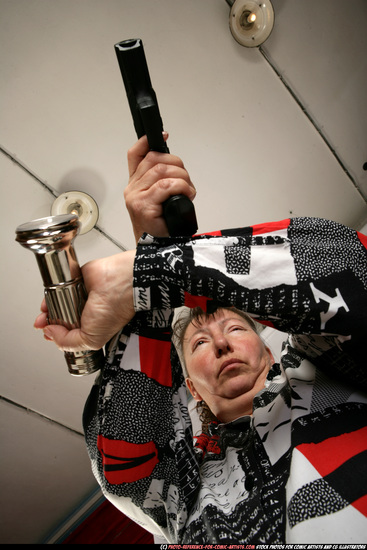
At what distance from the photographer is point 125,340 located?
772 millimetres

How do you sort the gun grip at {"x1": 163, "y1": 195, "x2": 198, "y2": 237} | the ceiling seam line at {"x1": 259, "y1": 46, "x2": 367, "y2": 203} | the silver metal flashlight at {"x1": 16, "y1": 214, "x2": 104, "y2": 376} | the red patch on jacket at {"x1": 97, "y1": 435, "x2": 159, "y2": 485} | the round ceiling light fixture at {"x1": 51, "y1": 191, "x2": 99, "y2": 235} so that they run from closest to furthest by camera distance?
the silver metal flashlight at {"x1": 16, "y1": 214, "x2": 104, "y2": 376} → the gun grip at {"x1": 163, "y1": 195, "x2": 198, "y2": 237} → the red patch on jacket at {"x1": 97, "y1": 435, "x2": 159, "y2": 485} → the round ceiling light fixture at {"x1": 51, "y1": 191, "x2": 99, "y2": 235} → the ceiling seam line at {"x1": 259, "y1": 46, "x2": 367, "y2": 203}

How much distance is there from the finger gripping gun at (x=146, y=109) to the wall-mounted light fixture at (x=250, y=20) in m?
0.67

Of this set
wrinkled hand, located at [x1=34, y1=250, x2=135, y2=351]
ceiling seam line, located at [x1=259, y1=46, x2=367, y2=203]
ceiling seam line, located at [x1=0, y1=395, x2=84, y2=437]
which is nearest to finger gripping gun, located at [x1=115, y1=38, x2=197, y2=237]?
wrinkled hand, located at [x1=34, y1=250, x2=135, y2=351]

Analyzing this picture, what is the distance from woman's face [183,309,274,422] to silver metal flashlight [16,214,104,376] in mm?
504

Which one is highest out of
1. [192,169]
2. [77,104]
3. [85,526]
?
[77,104]

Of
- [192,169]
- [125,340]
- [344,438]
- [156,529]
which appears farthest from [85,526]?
[192,169]

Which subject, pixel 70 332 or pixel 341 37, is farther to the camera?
pixel 341 37

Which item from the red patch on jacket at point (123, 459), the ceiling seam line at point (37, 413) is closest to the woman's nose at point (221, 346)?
the red patch on jacket at point (123, 459)

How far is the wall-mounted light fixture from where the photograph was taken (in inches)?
43.9

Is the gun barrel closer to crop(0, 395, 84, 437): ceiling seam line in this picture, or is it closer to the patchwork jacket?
the patchwork jacket

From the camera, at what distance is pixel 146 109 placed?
2.10ft

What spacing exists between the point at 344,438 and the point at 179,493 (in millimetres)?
427

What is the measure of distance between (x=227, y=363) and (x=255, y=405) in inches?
8.4

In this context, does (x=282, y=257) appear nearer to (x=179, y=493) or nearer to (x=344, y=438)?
(x=344, y=438)
